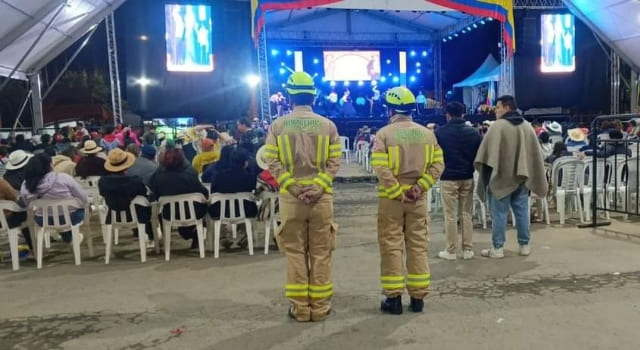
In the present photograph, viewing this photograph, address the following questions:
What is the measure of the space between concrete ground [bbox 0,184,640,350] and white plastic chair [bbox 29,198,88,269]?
226mm

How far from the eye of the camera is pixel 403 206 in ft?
12.4

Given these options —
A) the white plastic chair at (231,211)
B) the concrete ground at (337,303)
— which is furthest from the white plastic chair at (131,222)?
the white plastic chair at (231,211)

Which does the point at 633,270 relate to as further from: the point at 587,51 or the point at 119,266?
the point at 587,51

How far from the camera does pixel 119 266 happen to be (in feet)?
17.3

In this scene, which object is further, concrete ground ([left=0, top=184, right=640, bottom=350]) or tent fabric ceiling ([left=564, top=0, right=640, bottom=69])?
tent fabric ceiling ([left=564, top=0, right=640, bottom=69])

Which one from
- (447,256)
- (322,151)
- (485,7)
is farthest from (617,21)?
(322,151)

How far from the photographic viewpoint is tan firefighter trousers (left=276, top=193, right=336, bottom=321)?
142 inches

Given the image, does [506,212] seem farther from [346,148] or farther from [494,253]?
[346,148]

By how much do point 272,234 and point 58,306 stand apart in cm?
251

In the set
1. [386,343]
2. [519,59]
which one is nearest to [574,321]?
[386,343]

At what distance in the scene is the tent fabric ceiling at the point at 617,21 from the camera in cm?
1451

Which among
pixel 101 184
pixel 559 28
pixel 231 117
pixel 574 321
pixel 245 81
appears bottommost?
pixel 574 321

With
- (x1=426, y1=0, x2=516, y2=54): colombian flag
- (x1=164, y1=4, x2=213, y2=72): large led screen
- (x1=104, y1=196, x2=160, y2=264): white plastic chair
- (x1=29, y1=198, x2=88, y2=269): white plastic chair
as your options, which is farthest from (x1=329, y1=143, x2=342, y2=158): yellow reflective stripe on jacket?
(x1=164, y1=4, x2=213, y2=72): large led screen

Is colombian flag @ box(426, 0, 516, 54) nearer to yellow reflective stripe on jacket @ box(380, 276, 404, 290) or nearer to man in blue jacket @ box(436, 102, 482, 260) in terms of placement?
man in blue jacket @ box(436, 102, 482, 260)
